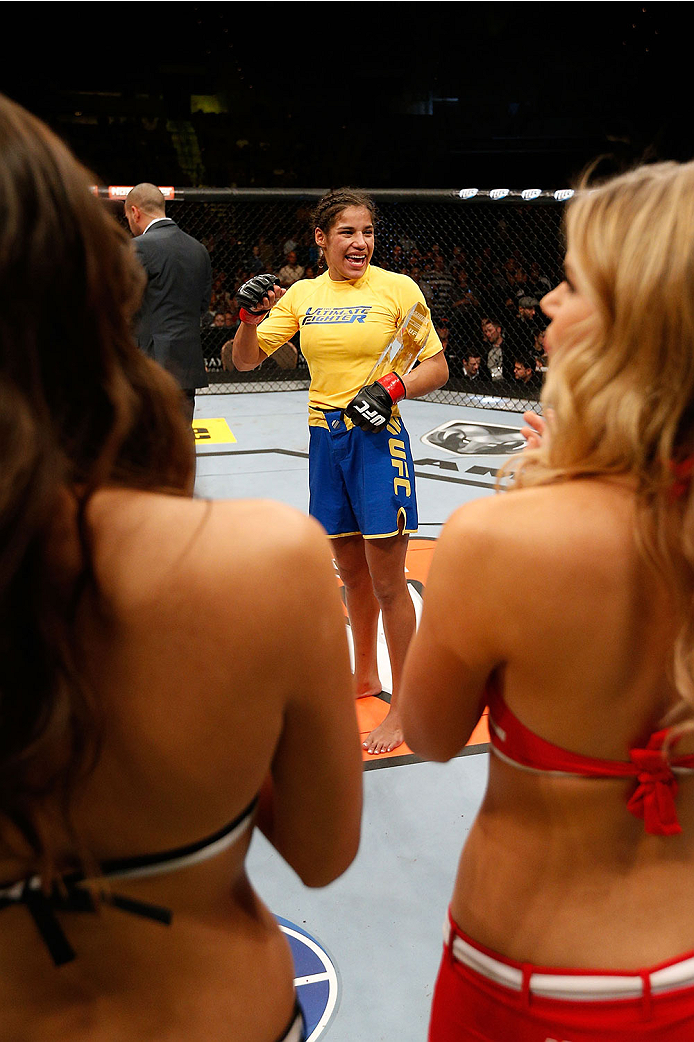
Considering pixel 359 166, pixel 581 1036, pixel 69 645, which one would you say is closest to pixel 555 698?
pixel 581 1036

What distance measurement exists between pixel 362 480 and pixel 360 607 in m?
0.48

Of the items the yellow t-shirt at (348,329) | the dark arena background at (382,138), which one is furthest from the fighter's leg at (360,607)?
the dark arena background at (382,138)

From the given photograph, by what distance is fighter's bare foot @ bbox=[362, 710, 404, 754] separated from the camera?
2453mm

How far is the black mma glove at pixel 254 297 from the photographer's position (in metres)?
2.62

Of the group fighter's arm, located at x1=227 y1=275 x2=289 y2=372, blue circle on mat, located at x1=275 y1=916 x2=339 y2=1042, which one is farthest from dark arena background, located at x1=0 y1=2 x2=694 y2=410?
blue circle on mat, located at x1=275 y1=916 x2=339 y2=1042

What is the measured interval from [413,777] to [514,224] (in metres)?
8.48

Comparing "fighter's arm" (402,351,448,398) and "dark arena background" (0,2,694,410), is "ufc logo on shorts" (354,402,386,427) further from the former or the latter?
"dark arena background" (0,2,694,410)

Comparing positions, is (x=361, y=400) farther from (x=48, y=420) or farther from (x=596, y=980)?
(x=48, y=420)

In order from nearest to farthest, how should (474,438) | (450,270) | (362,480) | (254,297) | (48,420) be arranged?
(48,420), (362,480), (254,297), (474,438), (450,270)

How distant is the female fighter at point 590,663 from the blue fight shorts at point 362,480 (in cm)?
152

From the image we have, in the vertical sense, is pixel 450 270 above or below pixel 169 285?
below

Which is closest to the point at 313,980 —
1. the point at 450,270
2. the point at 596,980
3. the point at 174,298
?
the point at 596,980

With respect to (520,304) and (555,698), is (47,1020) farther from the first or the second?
(520,304)

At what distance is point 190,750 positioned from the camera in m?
0.62
